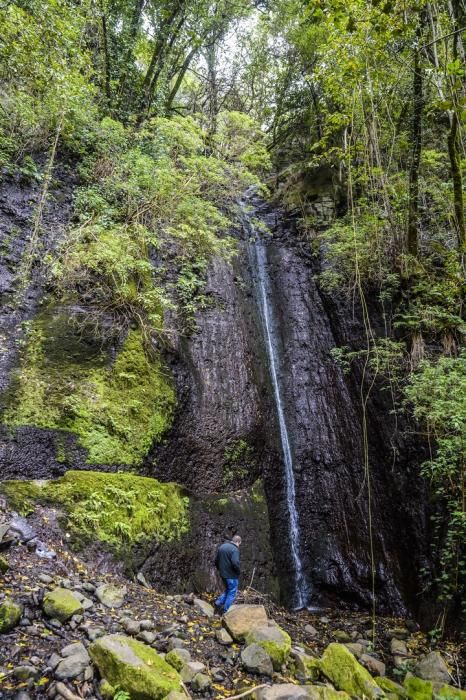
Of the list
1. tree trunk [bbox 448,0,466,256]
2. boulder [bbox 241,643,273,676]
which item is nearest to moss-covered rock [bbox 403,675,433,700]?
boulder [bbox 241,643,273,676]

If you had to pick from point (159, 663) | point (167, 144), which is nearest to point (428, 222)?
point (167, 144)

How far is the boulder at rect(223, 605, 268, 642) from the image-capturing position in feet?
13.8

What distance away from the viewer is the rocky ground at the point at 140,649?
2846 mm

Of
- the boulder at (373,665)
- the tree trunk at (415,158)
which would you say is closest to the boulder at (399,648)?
the boulder at (373,665)

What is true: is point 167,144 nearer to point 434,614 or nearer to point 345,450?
point 345,450

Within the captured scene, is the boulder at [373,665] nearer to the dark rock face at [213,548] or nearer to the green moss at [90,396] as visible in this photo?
the dark rock face at [213,548]

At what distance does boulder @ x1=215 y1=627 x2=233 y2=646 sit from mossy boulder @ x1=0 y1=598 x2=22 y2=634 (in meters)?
2.03

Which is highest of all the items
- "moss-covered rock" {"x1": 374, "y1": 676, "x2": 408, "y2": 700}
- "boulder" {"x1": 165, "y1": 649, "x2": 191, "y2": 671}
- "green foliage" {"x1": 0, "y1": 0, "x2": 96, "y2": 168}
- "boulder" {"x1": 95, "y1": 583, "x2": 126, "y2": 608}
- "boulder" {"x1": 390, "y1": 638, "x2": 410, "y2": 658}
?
"green foliage" {"x1": 0, "y1": 0, "x2": 96, "y2": 168}

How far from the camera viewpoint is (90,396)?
6.22 meters

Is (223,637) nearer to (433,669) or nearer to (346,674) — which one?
(346,674)

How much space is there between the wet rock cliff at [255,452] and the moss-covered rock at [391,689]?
96.7 inches

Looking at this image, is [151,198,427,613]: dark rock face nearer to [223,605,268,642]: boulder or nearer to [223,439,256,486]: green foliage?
[223,439,256,486]: green foliage

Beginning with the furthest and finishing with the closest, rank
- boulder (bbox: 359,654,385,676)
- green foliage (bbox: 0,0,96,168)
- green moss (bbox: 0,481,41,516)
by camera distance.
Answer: green foliage (bbox: 0,0,96,168) → boulder (bbox: 359,654,385,676) → green moss (bbox: 0,481,41,516)

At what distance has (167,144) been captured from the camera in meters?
10.1
